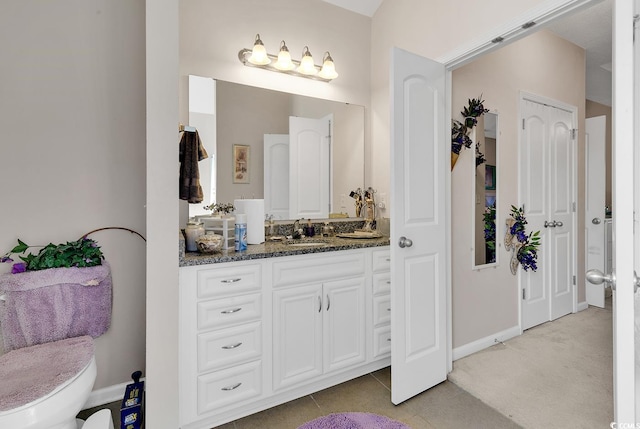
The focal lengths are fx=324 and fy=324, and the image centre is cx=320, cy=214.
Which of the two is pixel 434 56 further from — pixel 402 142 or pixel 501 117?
pixel 501 117

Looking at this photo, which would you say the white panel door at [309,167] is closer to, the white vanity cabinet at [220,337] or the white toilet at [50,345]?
the white vanity cabinet at [220,337]

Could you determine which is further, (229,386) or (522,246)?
(522,246)

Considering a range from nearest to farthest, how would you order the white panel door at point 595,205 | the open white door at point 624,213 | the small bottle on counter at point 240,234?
the open white door at point 624,213, the small bottle on counter at point 240,234, the white panel door at point 595,205

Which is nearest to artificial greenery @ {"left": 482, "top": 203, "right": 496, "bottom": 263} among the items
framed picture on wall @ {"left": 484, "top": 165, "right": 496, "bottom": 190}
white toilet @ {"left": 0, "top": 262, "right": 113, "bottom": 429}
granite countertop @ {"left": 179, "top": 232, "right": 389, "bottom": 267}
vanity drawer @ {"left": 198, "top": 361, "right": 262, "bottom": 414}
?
framed picture on wall @ {"left": 484, "top": 165, "right": 496, "bottom": 190}

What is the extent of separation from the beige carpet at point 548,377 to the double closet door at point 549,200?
12.5 inches

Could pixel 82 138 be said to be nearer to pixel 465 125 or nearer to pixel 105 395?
pixel 105 395

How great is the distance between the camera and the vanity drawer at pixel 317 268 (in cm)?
186

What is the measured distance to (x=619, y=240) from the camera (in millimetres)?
963

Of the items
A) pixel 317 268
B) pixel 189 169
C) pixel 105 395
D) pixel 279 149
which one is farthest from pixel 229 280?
pixel 279 149

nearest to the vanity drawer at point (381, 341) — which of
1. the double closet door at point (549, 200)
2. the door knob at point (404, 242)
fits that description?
the door knob at point (404, 242)

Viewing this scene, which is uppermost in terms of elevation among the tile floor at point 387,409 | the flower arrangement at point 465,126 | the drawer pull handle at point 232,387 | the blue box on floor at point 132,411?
the flower arrangement at point 465,126

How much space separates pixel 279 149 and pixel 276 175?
0.21m

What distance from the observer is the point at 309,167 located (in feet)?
8.81

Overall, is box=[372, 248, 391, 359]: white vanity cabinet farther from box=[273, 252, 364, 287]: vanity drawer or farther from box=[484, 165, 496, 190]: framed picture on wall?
box=[484, 165, 496, 190]: framed picture on wall
